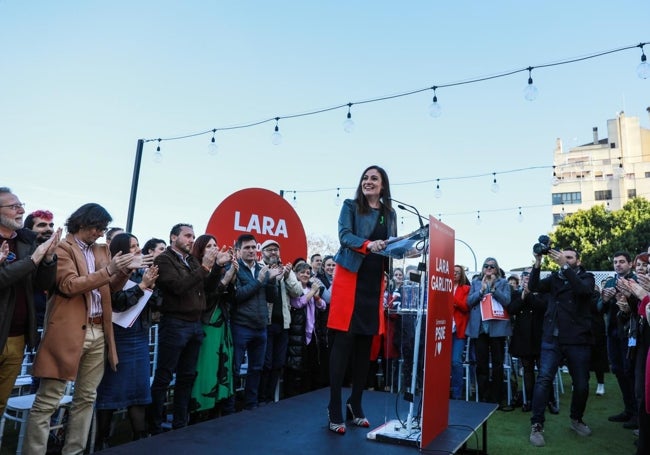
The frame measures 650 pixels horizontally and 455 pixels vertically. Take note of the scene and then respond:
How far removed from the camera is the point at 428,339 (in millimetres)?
3033

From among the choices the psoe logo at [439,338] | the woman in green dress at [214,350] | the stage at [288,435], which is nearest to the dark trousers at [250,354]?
the woman in green dress at [214,350]

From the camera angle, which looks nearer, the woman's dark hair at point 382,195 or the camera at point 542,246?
the woman's dark hair at point 382,195

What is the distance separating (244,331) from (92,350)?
73.0 inches

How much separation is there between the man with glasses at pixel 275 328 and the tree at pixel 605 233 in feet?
86.1

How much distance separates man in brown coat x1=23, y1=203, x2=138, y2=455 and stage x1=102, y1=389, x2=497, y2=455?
1.78 ft

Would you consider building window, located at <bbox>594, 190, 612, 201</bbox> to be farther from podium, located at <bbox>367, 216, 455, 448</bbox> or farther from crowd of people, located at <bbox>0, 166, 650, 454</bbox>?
podium, located at <bbox>367, 216, 455, 448</bbox>

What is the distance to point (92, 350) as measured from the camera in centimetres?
327

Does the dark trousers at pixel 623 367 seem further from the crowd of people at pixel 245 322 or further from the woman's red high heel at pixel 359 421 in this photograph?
the woman's red high heel at pixel 359 421

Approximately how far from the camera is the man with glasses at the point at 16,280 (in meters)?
2.83

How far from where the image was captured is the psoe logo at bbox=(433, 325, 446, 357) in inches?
126

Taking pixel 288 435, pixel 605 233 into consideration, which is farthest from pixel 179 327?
pixel 605 233

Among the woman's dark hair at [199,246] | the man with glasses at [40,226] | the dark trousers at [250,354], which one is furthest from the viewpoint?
the dark trousers at [250,354]

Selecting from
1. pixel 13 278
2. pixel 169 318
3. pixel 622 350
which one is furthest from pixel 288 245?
pixel 622 350

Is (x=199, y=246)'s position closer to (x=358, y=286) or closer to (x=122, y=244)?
(x=122, y=244)
